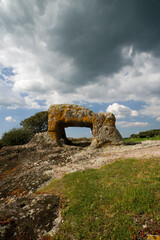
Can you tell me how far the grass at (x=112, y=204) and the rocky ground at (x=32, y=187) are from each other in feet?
1.99

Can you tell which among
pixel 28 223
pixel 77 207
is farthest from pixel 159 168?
pixel 28 223

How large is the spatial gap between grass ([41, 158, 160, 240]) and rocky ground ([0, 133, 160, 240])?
0.61 meters

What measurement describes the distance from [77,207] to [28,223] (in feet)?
5.38

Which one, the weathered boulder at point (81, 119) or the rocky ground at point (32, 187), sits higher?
the weathered boulder at point (81, 119)

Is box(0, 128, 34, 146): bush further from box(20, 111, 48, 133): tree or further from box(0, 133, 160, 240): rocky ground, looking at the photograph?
box(20, 111, 48, 133): tree

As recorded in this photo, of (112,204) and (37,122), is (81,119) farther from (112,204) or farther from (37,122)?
(37,122)

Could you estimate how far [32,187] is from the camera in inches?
293

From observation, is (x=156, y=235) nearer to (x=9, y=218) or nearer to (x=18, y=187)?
(x=9, y=218)

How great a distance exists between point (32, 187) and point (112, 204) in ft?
15.8

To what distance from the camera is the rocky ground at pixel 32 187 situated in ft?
13.4

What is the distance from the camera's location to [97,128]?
50.9 feet

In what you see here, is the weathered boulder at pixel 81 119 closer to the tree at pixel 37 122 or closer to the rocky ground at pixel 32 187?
the rocky ground at pixel 32 187

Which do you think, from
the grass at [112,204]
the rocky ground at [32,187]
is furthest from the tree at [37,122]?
the grass at [112,204]

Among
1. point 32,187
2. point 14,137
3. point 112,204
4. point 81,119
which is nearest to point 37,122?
point 14,137
